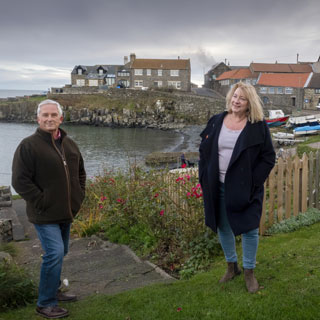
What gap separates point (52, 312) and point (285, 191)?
4.29 meters

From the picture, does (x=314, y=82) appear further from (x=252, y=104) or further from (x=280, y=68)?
(x=252, y=104)

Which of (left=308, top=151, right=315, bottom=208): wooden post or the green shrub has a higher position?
(left=308, top=151, right=315, bottom=208): wooden post

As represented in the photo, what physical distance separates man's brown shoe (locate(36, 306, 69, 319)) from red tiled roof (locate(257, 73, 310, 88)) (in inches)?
2416

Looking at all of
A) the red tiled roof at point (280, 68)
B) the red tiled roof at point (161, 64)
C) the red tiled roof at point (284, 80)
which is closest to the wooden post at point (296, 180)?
the red tiled roof at point (284, 80)

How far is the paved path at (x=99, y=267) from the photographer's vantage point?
4.50 metres

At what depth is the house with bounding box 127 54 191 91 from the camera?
75.9 meters

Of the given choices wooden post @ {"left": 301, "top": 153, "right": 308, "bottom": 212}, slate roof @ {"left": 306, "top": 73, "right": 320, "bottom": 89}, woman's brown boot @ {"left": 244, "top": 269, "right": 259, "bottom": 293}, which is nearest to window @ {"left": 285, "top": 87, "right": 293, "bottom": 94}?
Result: slate roof @ {"left": 306, "top": 73, "right": 320, "bottom": 89}

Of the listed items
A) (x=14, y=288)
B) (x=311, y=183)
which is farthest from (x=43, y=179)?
(x=311, y=183)

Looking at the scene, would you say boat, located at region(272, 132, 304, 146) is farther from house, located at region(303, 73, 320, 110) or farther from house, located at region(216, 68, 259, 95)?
house, located at region(216, 68, 259, 95)

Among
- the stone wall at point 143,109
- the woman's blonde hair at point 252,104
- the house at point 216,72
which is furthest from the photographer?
the house at point 216,72

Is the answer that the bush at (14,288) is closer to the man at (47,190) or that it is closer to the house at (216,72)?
the man at (47,190)

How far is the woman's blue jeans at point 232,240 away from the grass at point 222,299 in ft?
0.93

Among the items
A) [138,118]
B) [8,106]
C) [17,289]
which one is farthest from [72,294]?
[8,106]

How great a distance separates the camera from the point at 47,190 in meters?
3.46
